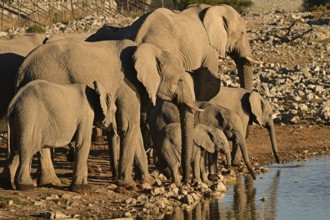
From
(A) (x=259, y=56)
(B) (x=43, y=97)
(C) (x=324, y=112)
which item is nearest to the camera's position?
(B) (x=43, y=97)

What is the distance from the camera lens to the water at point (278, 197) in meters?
12.9

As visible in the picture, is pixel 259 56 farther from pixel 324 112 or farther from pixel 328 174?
pixel 328 174

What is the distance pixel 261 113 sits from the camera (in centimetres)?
1684

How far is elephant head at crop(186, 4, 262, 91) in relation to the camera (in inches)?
693

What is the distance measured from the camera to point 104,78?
44.7ft

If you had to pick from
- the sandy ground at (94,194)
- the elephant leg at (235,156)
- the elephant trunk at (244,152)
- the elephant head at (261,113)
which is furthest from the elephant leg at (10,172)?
the elephant head at (261,113)

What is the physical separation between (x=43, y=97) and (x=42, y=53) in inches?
42.4

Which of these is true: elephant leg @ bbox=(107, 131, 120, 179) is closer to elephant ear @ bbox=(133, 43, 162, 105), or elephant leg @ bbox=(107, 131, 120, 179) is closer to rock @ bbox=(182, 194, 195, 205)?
elephant ear @ bbox=(133, 43, 162, 105)

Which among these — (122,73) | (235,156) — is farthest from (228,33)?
(122,73)

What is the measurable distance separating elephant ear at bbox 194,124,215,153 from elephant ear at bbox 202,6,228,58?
10.2 feet

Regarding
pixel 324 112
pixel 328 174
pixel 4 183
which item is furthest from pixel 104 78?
pixel 324 112

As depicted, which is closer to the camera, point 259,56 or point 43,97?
point 43,97

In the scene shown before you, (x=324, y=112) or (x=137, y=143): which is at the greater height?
(x=137, y=143)

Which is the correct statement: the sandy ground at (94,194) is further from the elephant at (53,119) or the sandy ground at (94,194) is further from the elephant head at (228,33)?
the elephant head at (228,33)
